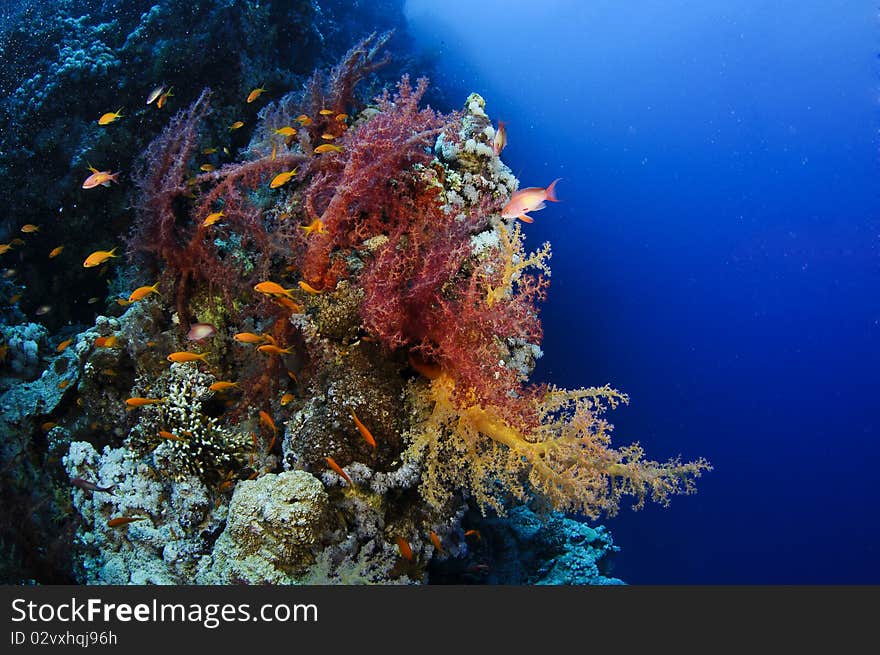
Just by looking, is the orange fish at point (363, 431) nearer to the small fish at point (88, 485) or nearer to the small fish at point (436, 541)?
the small fish at point (436, 541)

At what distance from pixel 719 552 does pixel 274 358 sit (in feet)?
75.7

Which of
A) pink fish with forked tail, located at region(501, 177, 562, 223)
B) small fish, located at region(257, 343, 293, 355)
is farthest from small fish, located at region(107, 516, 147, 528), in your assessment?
pink fish with forked tail, located at region(501, 177, 562, 223)

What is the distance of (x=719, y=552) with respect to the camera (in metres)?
19.5

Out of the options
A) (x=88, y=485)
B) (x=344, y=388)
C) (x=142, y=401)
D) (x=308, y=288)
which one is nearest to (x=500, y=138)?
(x=308, y=288)

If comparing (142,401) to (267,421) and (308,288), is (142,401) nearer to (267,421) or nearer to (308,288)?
(267,421)

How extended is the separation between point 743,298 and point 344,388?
2324cm

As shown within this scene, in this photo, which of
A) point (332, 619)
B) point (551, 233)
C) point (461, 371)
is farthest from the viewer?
point (551, 233)

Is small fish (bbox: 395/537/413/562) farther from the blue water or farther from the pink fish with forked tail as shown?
the blue water

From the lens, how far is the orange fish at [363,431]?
2.94 m

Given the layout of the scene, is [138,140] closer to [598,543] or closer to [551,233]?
[598,543]

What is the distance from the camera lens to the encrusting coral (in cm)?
306

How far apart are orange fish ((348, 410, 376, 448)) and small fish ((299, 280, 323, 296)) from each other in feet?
3.30

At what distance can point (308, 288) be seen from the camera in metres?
3.44

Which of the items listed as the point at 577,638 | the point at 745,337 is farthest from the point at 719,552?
the point at 577,638
